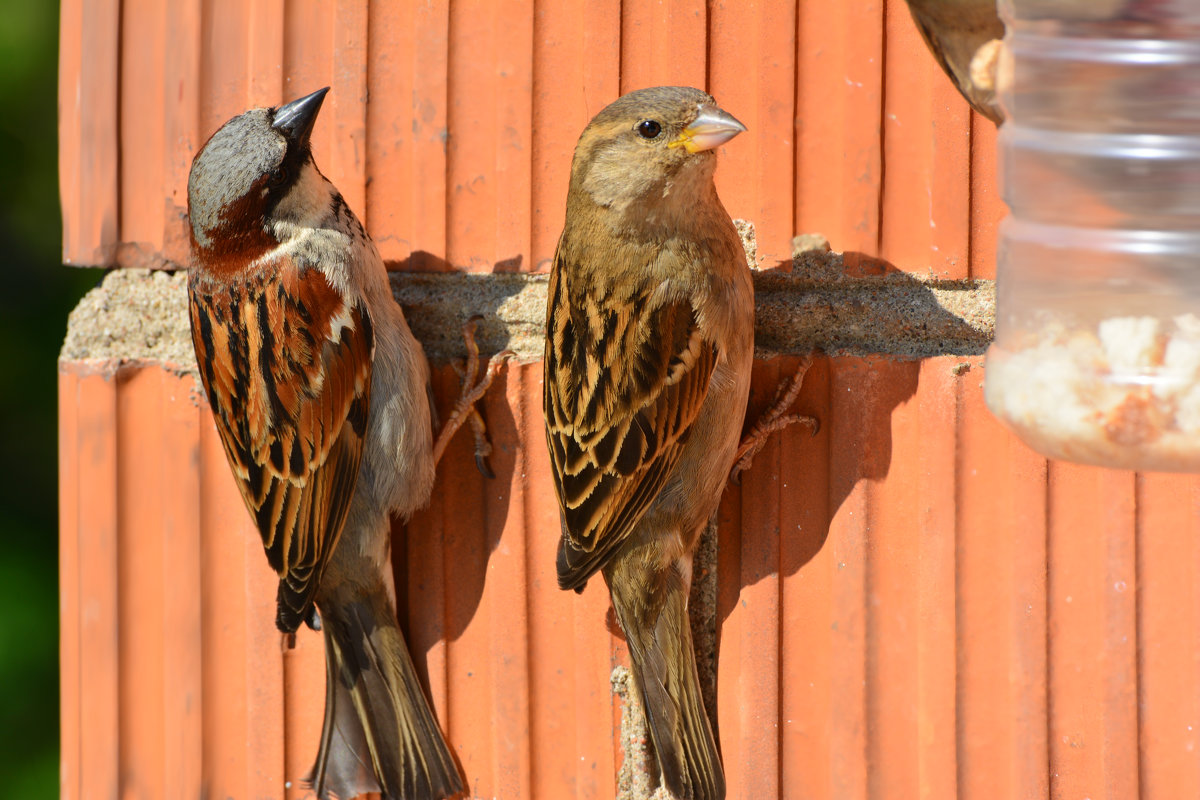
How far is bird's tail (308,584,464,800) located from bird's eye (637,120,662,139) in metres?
0.70

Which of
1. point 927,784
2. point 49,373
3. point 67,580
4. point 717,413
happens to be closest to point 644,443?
point 717,413

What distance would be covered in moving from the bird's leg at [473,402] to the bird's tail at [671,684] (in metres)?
0.26

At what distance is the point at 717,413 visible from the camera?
144cm

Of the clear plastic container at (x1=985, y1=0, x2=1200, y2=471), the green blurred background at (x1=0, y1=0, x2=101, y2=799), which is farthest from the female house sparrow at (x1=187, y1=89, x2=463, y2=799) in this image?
the clear plastic container at (x1=985, y1=0, x2=1200, y2=471)

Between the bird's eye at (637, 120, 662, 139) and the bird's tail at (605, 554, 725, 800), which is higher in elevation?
the bird's eye at (637, 120, 662, 139)

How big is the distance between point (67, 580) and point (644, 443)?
0.91 meters

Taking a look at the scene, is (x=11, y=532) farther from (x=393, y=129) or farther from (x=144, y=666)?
(x=393, y=129)

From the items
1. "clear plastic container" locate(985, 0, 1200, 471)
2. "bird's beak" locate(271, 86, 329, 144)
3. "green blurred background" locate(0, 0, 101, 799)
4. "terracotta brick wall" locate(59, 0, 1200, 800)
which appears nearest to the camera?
"clear plastic container" locate(985, 0, 1200, 471)

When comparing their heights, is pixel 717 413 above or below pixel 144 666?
above

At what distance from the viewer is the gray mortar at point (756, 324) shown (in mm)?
1354

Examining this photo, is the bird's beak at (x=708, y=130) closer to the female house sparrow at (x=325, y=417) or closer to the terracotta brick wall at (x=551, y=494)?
the terracotta brick wall at (x=551, y=494)

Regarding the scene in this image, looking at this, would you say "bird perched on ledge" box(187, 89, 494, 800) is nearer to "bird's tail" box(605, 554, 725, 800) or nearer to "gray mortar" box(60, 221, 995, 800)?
"gray mortar" box(60, 221, 995, 800)

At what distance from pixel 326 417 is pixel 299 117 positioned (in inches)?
16.3

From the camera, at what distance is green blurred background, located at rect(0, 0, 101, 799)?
6.87 feet
